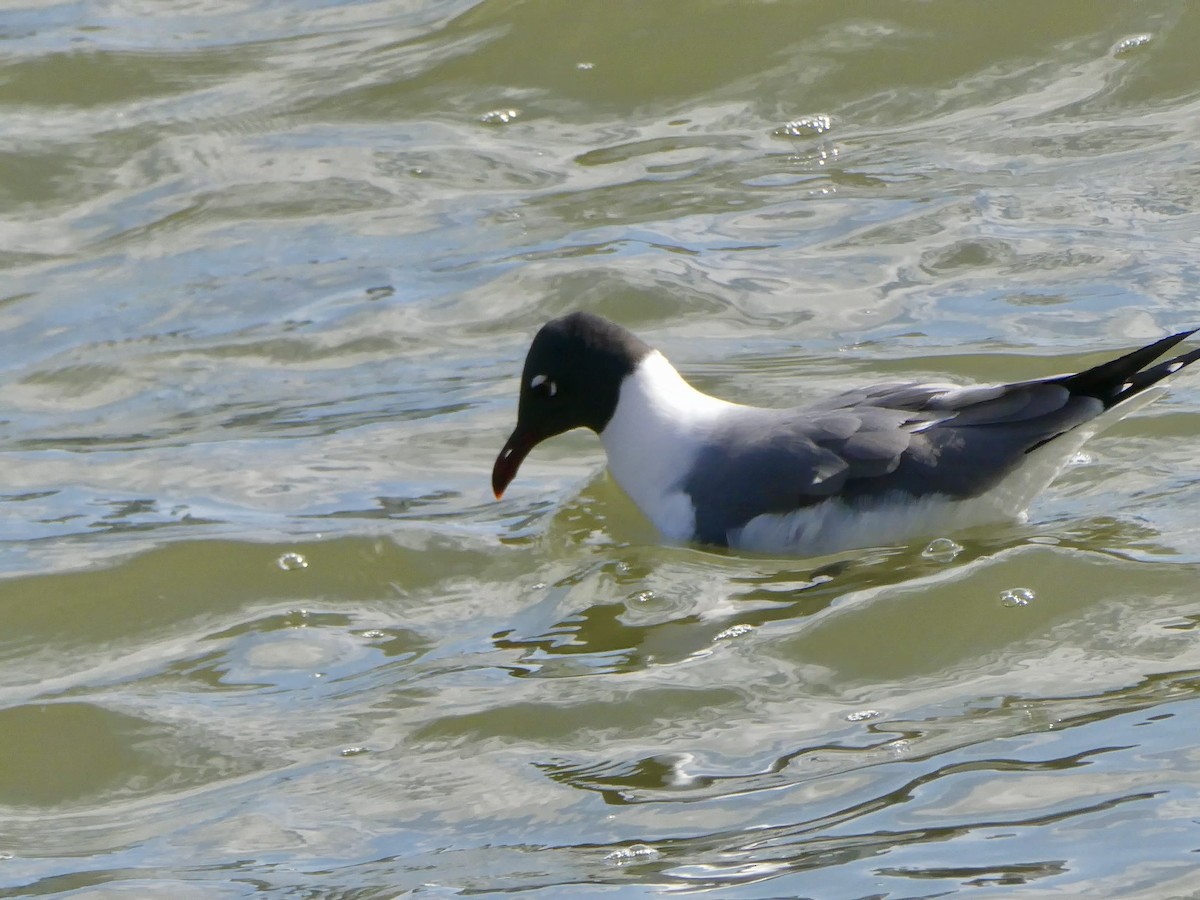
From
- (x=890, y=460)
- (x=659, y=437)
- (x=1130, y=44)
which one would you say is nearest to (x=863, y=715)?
(x=890, y=460)

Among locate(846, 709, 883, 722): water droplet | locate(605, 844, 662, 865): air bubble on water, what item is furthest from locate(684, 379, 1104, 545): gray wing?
locate(605, 844, 662, 865): air bubble on water

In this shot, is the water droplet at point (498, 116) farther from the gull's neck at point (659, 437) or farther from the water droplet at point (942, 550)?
the water droplet at point (942, 550)

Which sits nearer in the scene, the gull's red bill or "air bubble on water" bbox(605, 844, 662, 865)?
"air bubble on water" bbox(605, 844, 662, 865)

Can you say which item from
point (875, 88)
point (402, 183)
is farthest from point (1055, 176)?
point (402, 183)

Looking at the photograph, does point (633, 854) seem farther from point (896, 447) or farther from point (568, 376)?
point (568, 376)

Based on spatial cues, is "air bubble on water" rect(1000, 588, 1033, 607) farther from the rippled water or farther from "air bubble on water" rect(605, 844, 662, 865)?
"air bubble on water" rect(605, 844, 662, 865)

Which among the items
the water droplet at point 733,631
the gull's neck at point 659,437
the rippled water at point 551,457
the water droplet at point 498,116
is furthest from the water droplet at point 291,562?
the water droplet at point 498,116

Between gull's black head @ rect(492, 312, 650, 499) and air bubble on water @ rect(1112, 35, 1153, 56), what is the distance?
483 cm

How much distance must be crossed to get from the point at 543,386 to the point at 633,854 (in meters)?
2.97

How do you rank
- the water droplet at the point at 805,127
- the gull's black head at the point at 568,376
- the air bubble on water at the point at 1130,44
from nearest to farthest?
the gull's black head at the point at 568,376, the water droplet at the point at 805,127, the air bubble on water at the point at 1130,44

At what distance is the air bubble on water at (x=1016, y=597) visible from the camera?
589 cm

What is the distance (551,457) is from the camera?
26.2 feet

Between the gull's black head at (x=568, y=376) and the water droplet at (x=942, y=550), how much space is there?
1371 millimetres

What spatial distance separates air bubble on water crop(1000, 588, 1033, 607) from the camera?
19.3 feet
